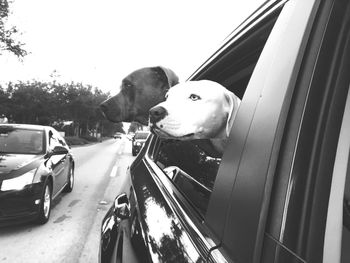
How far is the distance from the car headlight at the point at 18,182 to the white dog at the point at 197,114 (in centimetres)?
336

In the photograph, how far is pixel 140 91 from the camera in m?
2.61

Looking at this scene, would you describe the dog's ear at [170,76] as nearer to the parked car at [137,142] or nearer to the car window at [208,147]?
the car window at [208,147]

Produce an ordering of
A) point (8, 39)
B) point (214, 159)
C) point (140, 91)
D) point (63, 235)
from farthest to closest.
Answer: point (8, 39)
point (63, 235)
point (140, 91)
point (214, 159)

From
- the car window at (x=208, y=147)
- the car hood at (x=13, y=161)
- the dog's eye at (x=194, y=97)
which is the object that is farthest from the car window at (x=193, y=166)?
the car hood at (x=13, y=161)

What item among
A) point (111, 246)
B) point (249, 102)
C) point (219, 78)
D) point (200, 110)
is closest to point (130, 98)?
point (219, 78)

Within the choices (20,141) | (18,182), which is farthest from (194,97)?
(20,141)

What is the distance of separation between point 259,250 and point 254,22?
92 cm

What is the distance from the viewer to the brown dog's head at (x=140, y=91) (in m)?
2.54

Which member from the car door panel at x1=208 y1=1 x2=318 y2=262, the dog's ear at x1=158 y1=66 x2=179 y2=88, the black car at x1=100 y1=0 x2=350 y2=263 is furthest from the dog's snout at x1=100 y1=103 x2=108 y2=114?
the car door panel at x1=208 y1=1 x2=318 y2=262

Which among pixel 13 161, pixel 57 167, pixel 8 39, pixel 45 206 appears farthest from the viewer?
pixel 8 39

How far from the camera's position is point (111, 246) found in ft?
6.09

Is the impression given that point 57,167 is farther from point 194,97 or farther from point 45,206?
point 194,97

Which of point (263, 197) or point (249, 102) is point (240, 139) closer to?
point (249, 102)

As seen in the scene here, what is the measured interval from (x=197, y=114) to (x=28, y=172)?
12.1 ft
